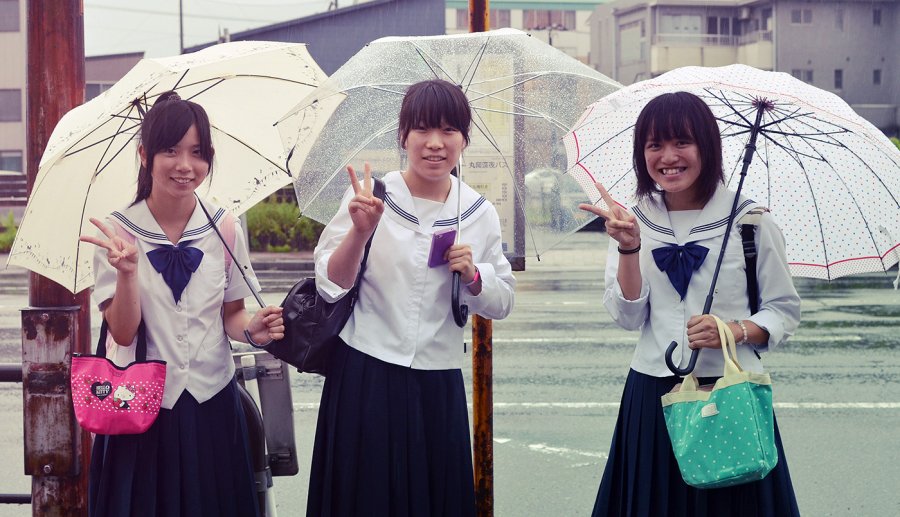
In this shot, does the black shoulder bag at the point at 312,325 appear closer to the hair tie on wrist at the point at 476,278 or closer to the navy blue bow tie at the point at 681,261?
the hair tie on wrist at the point at 476,278

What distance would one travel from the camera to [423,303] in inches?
113

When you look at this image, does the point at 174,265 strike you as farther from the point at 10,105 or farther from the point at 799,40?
the point at 799,40

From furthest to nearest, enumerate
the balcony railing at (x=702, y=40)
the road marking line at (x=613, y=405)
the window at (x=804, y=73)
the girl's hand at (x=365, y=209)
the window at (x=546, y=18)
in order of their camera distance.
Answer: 1. the window at (x=546, y=18)
2. the balcony railing at (x=702, y=40)
3. the window at (x=804, y=73)
4. the road marking line at (x=613, y=405)
5. the girl's hand at (x=365, y=209)

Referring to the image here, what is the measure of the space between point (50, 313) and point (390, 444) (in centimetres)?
136

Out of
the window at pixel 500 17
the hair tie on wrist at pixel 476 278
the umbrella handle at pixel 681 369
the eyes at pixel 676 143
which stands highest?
the window at pixel 500 17

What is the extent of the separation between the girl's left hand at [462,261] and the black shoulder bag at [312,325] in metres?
0.27

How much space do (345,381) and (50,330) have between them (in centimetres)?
119

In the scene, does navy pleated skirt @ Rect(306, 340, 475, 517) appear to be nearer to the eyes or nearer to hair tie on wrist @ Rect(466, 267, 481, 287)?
hair tie on wrist @ Rect(466, 267, 481, 287)

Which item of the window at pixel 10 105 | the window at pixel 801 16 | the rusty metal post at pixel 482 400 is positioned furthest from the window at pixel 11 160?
the rusty metal post at pixel 482 400

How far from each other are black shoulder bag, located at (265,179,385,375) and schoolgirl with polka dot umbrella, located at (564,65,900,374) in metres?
0.78

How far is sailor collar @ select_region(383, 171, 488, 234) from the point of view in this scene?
2.91 meters

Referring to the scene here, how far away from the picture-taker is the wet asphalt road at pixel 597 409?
5305 mm

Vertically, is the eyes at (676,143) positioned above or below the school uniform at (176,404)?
above

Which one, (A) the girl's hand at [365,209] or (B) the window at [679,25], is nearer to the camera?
(A) the girl's hand at [365,209]
